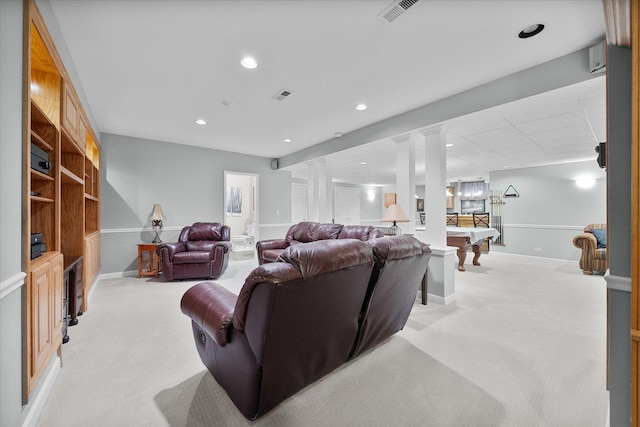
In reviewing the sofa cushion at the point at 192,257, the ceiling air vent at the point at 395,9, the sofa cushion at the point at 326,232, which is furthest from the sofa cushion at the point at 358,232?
the ceiling air vent at the point at 395,9

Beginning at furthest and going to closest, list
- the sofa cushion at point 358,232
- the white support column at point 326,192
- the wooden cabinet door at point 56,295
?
1. the white support column at point 326,192
2. the sofa cushion at point 358,232
3. the wooden cabinet door at point 56,295

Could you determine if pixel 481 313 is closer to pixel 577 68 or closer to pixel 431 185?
pixel 431 185

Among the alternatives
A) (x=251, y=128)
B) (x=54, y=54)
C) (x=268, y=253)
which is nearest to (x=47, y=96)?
(x=54, y=54)

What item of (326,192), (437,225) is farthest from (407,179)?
(326,192)

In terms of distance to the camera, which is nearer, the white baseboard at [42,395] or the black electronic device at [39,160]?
the white baseboard at [42,395]

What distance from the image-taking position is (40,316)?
1655mm

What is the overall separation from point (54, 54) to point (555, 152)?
24.7ft

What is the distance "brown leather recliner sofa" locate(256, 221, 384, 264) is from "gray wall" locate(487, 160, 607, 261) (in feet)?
18.0

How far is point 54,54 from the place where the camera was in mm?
1955

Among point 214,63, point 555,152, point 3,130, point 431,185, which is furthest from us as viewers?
point 555,152

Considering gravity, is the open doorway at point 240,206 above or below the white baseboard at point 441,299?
above

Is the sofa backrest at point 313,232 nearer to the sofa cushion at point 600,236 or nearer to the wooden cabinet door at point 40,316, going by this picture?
the wooden cabinet door at point 40,316

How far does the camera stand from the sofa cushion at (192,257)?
14.7ft

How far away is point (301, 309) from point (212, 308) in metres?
0.56
